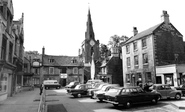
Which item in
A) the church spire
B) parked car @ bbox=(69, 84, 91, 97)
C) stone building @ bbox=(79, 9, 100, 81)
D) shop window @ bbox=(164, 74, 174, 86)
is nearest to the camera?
parked car @ bbox=(69, 84, 91, 97)

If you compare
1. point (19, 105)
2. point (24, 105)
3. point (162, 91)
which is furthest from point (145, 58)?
point (19, 105)

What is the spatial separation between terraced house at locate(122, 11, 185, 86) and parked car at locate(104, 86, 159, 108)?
1185 cm

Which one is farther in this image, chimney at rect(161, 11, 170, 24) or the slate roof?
the slate roof

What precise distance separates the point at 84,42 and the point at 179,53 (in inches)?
1446

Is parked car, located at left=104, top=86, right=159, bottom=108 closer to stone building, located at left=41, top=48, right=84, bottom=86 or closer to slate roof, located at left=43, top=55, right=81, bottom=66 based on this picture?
stone building, located at left=41, top=48, right=84, bottom=86

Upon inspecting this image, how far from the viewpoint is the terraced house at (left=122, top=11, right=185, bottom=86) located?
24797 mm

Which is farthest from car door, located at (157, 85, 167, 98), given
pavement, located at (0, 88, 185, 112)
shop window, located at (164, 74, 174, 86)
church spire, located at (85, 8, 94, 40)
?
church spire, located at (85, 8, 94, 40)

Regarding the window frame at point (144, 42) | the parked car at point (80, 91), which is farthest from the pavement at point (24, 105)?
the window frame at point (144, 42)

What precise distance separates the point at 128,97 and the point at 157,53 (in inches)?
633

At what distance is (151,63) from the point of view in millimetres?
25391

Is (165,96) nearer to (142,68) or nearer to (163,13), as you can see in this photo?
(142,68)

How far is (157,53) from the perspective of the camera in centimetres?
2536

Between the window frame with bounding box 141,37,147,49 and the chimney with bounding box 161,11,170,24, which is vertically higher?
the chimney with bounding box 161,11,170,24

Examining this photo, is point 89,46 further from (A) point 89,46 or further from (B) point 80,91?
(B) point 80,91
